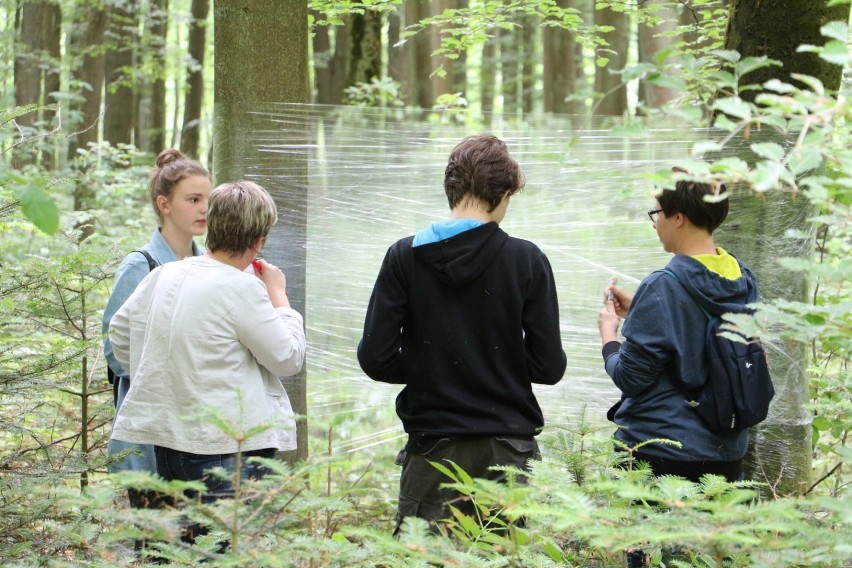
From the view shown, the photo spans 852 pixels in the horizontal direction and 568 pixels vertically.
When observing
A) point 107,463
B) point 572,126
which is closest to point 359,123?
point 572,126

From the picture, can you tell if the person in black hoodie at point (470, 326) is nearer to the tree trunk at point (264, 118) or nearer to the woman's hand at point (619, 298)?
the woman's hand at point (619, 298)

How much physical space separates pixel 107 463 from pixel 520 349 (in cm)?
139

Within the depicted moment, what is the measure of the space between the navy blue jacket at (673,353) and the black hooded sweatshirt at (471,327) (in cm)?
26

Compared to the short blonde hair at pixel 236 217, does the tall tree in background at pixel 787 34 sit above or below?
above

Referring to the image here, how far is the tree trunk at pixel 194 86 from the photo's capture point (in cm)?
1195

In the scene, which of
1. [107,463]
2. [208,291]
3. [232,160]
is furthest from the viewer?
[232,160]

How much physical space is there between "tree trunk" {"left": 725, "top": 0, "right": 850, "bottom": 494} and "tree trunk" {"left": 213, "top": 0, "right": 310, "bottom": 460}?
1.86 m

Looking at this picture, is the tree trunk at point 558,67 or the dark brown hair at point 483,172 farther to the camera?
the tree trunk at point 558,67

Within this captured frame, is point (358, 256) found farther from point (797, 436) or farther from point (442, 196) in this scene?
point (797, 436)

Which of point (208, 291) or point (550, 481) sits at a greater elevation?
point (208, 291)

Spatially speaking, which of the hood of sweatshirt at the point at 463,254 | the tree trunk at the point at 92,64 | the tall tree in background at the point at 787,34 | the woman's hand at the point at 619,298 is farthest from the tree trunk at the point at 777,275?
the tree trunk at the point at 92,64

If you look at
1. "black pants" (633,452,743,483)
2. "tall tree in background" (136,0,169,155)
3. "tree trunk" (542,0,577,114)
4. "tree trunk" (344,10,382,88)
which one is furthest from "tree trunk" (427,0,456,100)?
"black pants" (633,452,743,483)

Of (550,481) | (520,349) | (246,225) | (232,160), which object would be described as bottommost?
(550,481)

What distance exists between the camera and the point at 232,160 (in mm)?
3721
